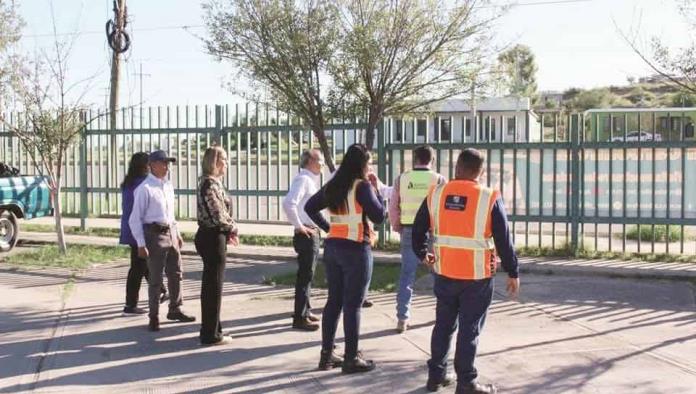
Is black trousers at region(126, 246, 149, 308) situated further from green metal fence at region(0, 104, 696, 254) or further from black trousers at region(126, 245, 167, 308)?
green metal fence at region(0, 104, 696, 254)

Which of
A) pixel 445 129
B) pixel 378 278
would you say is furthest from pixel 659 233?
pixel 378 278

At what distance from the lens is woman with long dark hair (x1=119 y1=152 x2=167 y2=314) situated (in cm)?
855

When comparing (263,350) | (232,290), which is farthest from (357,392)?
(232,290)

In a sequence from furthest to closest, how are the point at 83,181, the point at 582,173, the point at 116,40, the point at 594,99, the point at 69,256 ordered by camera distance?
the point at 594,99 → the point at 116,40 → the point at 83,181 → the point at 69,256 → the point at 582,173

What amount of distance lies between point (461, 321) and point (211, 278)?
2.50 m

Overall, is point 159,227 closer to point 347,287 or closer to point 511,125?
point 347,287

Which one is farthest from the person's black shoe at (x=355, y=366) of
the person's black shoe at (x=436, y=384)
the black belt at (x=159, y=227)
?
the black belt at (x=159, y=227)

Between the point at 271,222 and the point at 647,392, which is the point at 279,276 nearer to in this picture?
the point at 271,222

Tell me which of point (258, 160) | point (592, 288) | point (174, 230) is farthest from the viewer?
point (258, 160)

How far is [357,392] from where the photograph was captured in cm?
574

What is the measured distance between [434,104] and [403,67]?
928 mm

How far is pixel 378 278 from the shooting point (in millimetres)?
10250

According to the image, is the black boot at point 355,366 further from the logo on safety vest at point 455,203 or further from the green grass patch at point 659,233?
the green grass patch at point 659,233

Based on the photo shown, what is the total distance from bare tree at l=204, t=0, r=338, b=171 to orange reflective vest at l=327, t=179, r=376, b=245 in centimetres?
531
